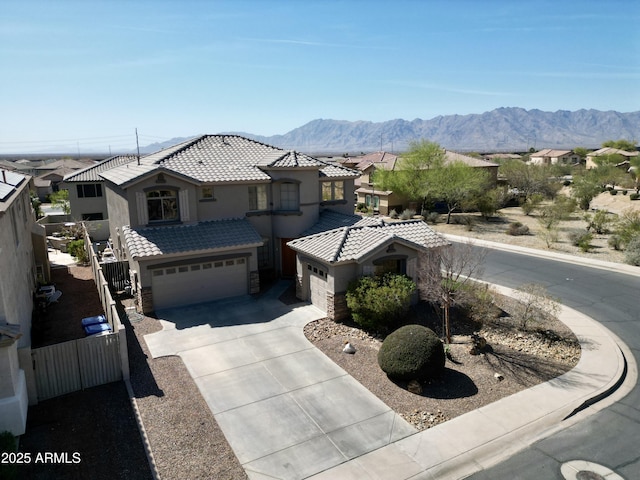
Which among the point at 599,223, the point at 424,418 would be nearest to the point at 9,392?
the point at 424,418

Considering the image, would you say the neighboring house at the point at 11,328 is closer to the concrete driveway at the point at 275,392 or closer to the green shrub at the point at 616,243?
the concrete driveway at the point at 275,392

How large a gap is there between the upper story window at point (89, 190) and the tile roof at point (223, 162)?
561 inches

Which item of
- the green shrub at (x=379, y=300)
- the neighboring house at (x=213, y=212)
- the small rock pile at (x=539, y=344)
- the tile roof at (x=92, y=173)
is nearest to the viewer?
the small rock pile at (x=539, y=344)

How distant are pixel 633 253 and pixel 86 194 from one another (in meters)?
40.8

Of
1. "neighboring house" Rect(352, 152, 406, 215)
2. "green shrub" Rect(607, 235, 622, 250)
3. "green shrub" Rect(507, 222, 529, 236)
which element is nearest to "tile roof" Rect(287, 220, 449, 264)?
"green shrub" Rect(607, 235, 622, 250)

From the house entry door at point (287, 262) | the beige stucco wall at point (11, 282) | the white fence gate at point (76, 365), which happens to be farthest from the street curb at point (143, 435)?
the house entry door at point (287, 262)

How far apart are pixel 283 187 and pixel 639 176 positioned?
63718 mm

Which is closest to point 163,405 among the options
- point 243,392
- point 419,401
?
point 243,392

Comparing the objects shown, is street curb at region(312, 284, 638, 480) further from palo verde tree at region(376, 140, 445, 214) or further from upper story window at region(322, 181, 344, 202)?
palo verde tree at region(376, 140, 445, 214)

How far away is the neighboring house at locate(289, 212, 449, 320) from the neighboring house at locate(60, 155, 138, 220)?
76.0 ft

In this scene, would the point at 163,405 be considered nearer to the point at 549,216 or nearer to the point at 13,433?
the point at 13,433

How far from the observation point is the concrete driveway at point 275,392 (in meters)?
10.5

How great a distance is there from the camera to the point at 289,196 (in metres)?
23.7

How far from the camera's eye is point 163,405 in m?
12.2
